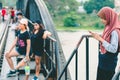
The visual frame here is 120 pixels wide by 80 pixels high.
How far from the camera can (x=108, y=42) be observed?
4.15 m

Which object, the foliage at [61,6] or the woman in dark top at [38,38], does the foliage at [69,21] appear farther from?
the woman in dark top at [38,38]

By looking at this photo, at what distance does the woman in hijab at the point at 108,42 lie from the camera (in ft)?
13.3

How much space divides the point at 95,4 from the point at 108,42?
236ft

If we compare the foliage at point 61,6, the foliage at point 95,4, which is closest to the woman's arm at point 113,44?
the foliage at point 95,4

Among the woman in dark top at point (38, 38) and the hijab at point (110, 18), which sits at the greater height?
the hijab at point (110, 18)

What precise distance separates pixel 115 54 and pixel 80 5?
88.0 metres

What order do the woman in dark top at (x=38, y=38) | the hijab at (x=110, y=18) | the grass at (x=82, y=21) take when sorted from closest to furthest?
1. the hijab at (x=110, y=18)
2. the woman in dark top at (x=38, y=38)
3. the grass at (x=82, y=21)

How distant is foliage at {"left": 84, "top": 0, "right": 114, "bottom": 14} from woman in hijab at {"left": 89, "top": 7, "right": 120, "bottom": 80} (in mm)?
66034

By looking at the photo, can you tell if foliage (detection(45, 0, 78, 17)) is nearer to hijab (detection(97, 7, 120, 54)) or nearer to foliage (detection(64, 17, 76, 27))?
foliage (detection(64, 17, 76, 27))

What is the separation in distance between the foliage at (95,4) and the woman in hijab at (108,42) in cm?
6603

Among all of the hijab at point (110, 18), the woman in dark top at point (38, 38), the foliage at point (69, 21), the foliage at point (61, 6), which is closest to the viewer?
the hijab at point (110, 18)

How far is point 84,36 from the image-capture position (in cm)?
470

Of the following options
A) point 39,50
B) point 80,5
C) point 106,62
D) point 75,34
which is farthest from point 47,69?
point 80,5

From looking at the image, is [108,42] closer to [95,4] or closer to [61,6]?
[95,4]
